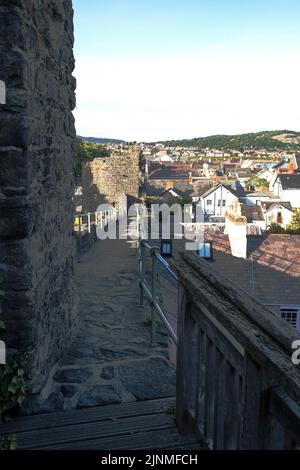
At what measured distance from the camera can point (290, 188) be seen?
179 ft

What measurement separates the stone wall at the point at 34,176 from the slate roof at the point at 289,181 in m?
53.2

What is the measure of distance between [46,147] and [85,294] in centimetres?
305

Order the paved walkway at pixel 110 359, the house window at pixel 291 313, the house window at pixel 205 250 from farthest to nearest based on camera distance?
1. the house window at pixel 205 250
2. the house window at pixel 291 313
3. the paved walkway at pixel 110 359

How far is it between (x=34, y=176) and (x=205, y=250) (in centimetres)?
1343

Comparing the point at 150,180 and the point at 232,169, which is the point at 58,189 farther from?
the point at 232,169

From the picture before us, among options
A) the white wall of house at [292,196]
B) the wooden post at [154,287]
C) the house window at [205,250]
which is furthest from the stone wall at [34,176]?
the white wall of house at [292,196]

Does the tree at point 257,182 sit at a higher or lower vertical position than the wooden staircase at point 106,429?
higher

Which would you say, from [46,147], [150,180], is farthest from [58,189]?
[150,180]

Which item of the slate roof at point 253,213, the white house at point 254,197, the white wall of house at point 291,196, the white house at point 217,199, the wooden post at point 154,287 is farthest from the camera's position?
the white house at point 254,197

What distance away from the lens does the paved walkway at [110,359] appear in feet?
11.3

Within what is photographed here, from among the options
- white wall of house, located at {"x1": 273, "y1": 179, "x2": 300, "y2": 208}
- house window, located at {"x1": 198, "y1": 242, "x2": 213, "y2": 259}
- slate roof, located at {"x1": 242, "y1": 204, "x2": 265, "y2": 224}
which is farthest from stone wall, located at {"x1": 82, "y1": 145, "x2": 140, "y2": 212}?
white wall of house, located at {"x1": 273, "y1": 179, "x2": 300, "y2": 208}

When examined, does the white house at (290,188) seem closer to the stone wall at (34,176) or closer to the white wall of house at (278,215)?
the white wall of house at (278,215)

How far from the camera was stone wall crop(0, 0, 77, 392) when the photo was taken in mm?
2906
